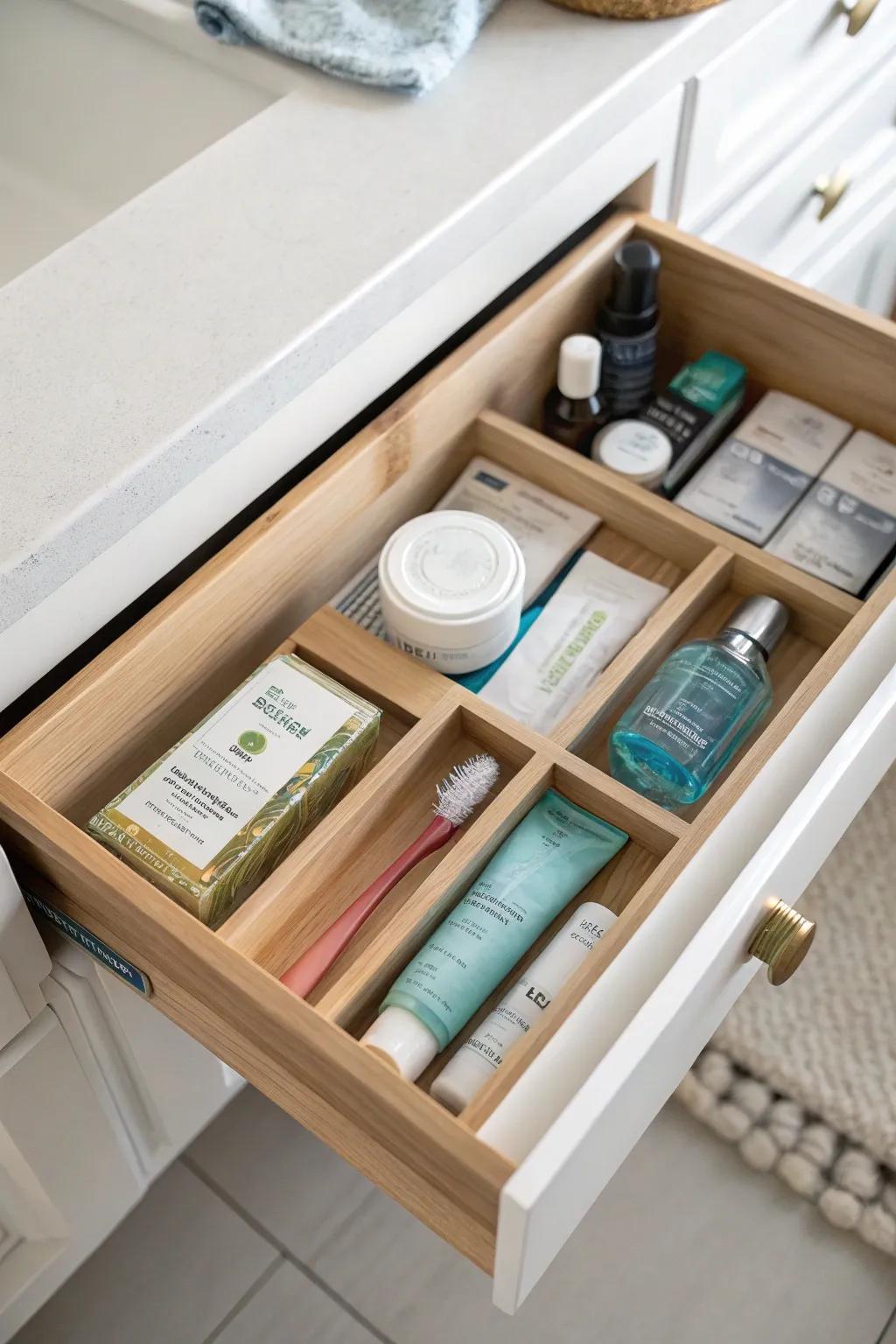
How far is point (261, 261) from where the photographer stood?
2.31 ft

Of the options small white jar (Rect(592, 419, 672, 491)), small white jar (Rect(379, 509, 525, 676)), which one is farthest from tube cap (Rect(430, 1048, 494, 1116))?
small white jar (Rect(592, 419, 672, 491))

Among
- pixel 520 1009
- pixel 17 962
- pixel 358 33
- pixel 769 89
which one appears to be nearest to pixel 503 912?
pixel 520 1009

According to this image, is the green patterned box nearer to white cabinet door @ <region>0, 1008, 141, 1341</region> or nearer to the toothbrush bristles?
the toothbrush bristles

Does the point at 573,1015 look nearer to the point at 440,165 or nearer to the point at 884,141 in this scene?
the point at 440,165

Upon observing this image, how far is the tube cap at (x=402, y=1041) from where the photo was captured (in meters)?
0.61

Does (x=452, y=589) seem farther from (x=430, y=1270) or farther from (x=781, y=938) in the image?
(x=430, y=1270)

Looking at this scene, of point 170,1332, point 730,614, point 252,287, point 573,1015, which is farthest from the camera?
point 170,1332

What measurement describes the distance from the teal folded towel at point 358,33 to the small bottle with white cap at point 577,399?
0.61ft

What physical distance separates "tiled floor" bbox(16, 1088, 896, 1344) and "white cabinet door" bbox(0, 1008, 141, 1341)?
133 mm

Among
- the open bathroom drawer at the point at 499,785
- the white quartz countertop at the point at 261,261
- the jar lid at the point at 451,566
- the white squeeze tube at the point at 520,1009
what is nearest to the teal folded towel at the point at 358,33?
the white quartz countertop at the point at 261,261

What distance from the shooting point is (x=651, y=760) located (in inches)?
28.1

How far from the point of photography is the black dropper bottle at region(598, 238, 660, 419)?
0.85 meters

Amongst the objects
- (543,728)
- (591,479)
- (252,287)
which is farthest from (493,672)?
(252,287)

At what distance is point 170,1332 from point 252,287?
2.90 feet
